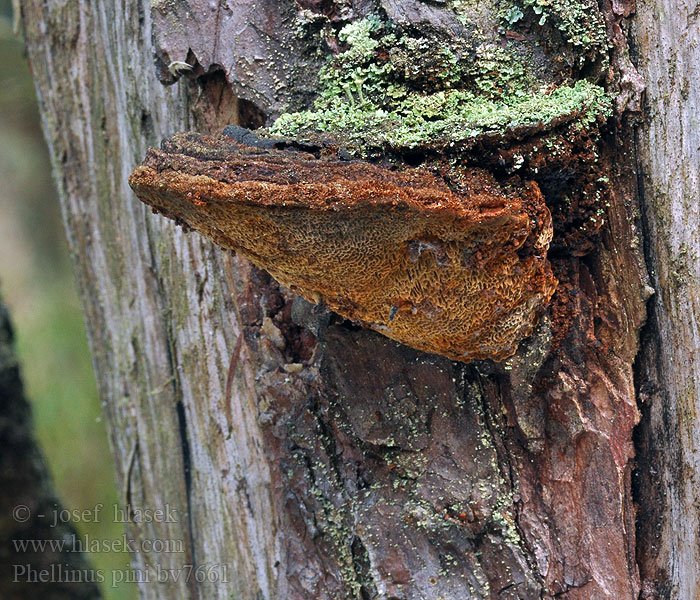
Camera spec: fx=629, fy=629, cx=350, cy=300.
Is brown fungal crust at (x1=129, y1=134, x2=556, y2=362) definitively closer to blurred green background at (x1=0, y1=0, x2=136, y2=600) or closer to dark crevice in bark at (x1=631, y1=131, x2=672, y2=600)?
dark crevice in bark at (x1=631, y1=131, x2=672, y2=600)

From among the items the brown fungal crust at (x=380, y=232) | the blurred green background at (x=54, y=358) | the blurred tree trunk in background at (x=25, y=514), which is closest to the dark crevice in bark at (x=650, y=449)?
the brown fungal crust at (x=380, y=232)

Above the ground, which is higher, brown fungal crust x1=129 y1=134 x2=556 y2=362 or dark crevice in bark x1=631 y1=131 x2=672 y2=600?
brown fungal crust x1=129 y1=134 x2=556 y2=362

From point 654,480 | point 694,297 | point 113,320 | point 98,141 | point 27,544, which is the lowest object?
point 27,544

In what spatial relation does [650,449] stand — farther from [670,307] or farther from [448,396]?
[448,396]

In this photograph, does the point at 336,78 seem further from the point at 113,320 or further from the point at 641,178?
the point at 113,320

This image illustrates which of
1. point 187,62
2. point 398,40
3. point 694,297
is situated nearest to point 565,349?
point 694,297

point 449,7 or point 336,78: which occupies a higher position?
point 449,7

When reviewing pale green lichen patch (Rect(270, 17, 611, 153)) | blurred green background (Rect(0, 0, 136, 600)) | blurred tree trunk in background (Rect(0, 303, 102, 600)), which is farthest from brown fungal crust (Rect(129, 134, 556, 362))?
blurred green background (Rect(0, 0, 136, 600))
